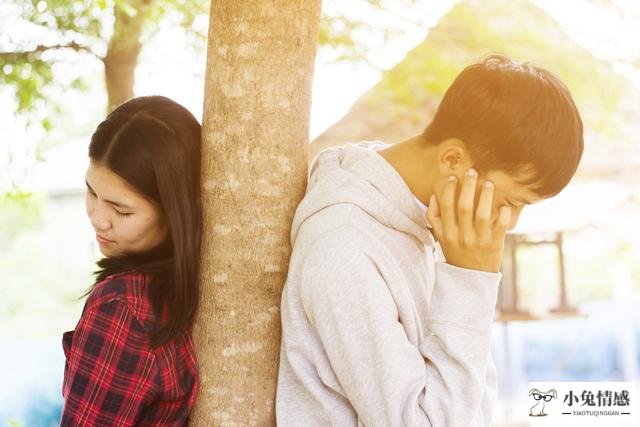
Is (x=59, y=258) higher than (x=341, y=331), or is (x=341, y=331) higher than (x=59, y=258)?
(x=341, y=331)

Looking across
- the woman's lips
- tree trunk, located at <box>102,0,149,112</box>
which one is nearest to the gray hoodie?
the woman's lips

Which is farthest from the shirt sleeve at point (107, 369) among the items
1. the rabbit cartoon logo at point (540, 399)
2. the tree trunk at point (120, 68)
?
the rabbit cartoon logo at point (540, 399)

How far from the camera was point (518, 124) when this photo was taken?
5.73 feet

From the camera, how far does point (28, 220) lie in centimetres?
1122

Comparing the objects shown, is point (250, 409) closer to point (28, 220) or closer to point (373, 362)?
point (373, 362)

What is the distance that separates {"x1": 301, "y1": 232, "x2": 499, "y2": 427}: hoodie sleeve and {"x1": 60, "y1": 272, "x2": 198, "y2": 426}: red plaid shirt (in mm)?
346

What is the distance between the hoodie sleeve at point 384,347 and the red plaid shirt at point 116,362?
0.35 metres

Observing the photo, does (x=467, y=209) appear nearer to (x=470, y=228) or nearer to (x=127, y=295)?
(x=470, y=228)

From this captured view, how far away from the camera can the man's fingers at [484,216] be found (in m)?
1.68

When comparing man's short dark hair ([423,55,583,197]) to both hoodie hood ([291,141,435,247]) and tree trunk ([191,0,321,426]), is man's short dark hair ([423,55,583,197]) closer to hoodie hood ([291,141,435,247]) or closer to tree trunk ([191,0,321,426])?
hoodie hood ([291,141,435,247])

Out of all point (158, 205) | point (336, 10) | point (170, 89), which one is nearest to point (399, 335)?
point (158, 205)

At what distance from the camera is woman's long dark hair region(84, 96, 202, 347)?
1762mm

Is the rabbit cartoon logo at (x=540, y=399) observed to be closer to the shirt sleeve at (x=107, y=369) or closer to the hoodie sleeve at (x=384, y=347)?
the hoodie sleeve at (x=384, y=347)

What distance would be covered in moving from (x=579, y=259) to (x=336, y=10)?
5740mm
